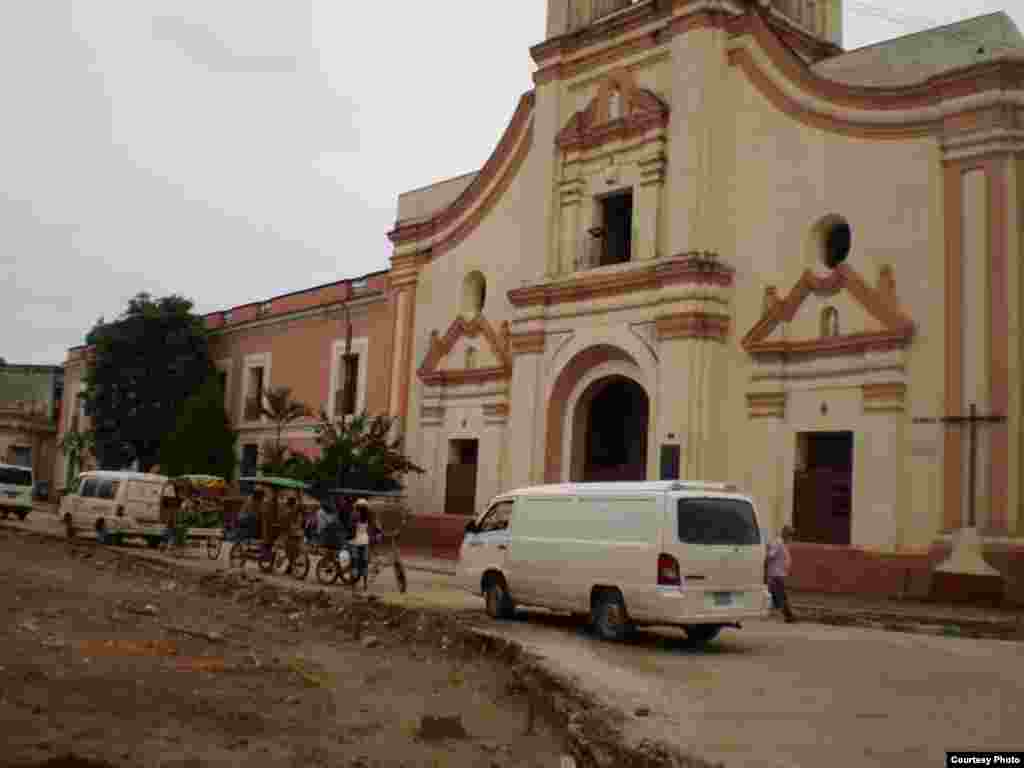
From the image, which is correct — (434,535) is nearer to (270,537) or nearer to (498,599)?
(270,537)

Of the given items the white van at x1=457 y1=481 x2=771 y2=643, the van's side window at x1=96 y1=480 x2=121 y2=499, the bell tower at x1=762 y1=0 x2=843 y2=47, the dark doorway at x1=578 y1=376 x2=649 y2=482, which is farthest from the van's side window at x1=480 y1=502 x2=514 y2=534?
the bell tower at x1=762 y1=0 x2=843 y2=47

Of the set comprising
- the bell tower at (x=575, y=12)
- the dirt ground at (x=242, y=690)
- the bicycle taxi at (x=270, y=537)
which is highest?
the bell tower at (x=575, y=12)

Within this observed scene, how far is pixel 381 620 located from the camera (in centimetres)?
1423

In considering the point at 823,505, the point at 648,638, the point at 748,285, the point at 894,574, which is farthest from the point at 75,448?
the point at 648,638

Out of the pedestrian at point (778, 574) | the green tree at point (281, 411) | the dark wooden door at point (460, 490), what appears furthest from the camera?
the green tree at point (281, 411)

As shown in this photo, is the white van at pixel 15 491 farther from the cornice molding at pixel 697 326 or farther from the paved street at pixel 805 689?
the paved street at pixel 805 689

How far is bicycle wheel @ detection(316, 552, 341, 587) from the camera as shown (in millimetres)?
18453

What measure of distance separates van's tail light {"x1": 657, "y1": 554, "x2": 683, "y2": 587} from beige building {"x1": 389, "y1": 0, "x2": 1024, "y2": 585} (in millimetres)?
7929

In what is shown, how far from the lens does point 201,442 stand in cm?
3738

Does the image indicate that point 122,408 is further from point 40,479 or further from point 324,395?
point 40,479

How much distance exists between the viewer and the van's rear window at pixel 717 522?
1224cm

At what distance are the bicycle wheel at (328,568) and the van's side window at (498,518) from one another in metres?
4.18

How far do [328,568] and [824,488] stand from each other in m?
9.19

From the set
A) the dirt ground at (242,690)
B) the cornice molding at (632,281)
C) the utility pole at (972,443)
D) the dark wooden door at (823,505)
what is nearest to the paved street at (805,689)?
the dirt ground at (242,690)
